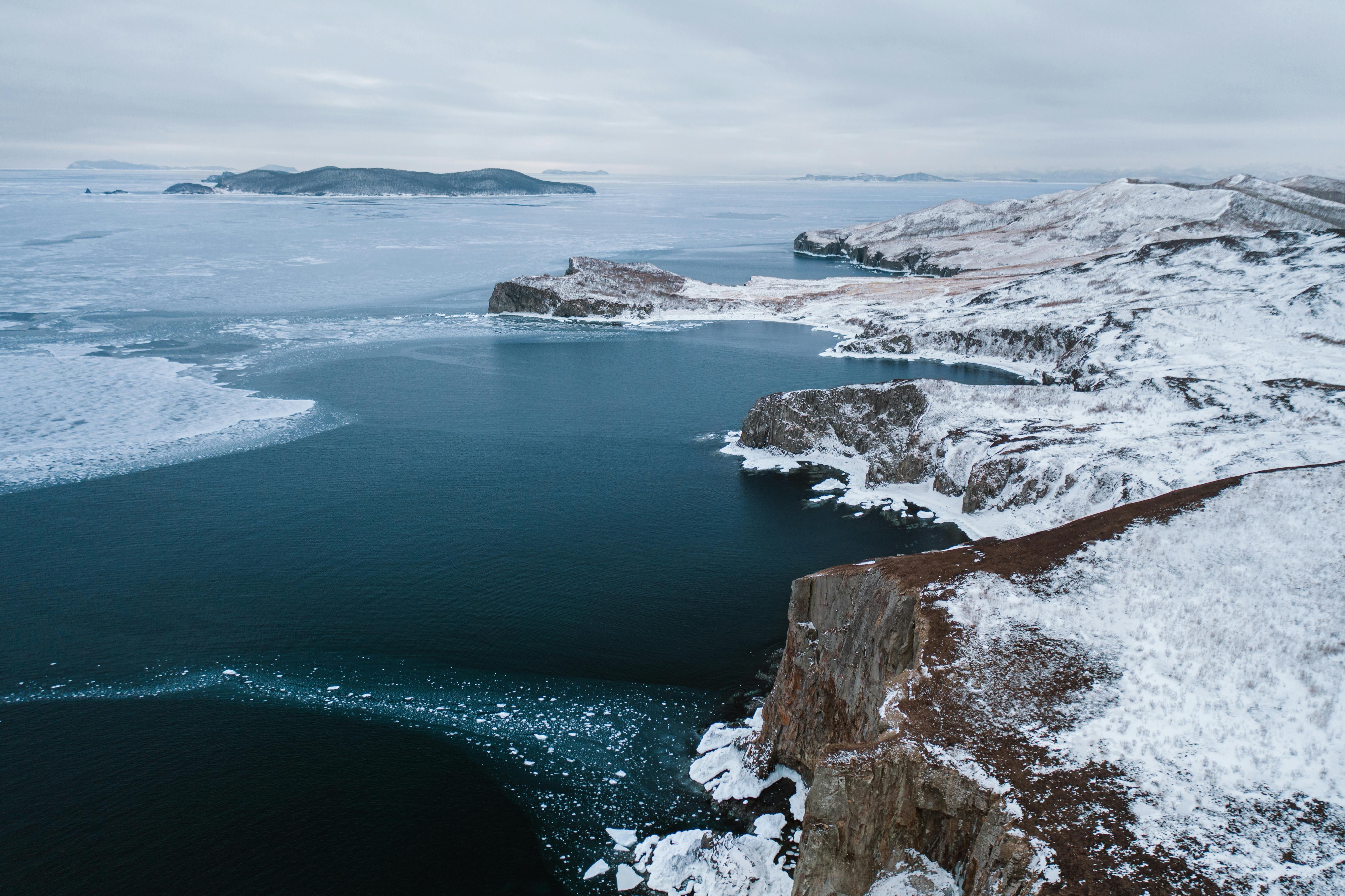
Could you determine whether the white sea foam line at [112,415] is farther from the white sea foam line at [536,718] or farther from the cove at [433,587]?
the white sea foam line at [536,718]

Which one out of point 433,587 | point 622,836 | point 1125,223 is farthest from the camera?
point 1125,223

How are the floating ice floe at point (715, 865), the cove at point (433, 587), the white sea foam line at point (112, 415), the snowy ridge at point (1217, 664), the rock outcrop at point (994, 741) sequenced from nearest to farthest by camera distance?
the rock outcrop at point (994, 741)
the snowy ridge at point (1217, 664)
the floating ice floe at point (715, 865)
the cove at point (433, 587)
the white sea foam line at point (112, 415)

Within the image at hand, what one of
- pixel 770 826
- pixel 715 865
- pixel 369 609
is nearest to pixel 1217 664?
pixel 770 826

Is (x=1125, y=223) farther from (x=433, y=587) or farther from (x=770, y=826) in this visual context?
(x=770, y=826)

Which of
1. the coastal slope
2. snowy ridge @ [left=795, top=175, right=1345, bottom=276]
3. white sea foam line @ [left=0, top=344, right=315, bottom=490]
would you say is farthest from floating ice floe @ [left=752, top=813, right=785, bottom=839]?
snowy ridge @ [left=795, top=175, right=1345, bottom=276]

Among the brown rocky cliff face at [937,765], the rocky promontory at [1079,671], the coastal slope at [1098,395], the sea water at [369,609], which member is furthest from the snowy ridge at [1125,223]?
the brown rocky cliff face at [937,765]

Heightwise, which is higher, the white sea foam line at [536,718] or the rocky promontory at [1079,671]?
the rocky promontory at [1079,671]

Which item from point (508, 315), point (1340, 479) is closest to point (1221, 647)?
point (1340, 479)

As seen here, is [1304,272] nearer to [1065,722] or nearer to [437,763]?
[1065,722]
